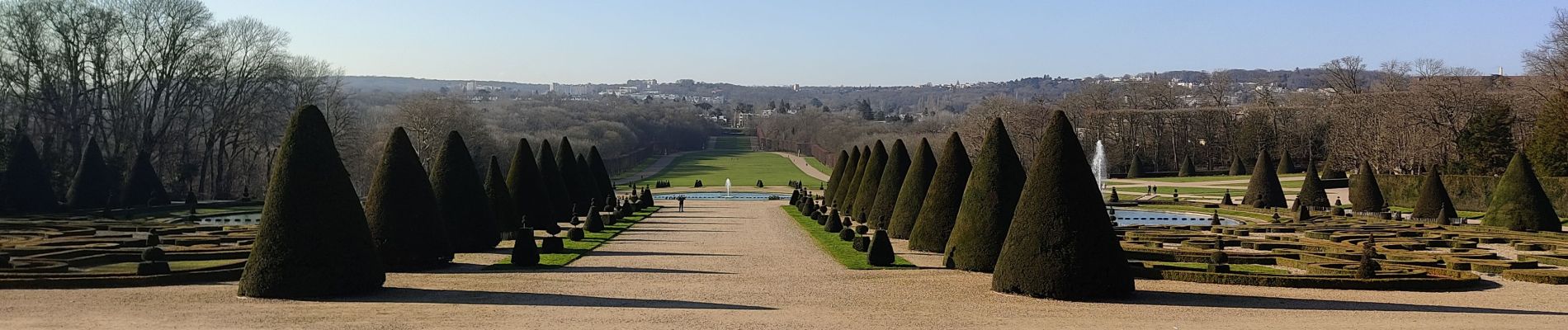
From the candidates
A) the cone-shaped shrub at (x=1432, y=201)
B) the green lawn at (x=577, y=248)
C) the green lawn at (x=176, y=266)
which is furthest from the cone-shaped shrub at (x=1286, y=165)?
the green lawn at (x=176, y=266)

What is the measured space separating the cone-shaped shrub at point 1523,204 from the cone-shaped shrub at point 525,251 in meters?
28.6

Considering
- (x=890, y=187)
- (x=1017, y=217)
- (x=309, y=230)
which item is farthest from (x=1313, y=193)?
(x=309, y=230)

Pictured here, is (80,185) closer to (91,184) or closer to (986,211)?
(91,184)

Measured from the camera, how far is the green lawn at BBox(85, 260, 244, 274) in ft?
85.9

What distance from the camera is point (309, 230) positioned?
20672 mm

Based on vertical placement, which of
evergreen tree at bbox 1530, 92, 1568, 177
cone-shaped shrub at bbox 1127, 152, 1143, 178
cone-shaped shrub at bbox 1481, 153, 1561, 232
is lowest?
cone-shaped shrub at bbox 1127, 152, 1143, 178

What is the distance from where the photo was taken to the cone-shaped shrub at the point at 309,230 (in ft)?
66.6

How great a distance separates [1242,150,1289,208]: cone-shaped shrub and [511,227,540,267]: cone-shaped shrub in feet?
124

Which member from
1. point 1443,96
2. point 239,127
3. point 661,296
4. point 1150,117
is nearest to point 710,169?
point 1150,117

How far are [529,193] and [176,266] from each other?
42.9 feet

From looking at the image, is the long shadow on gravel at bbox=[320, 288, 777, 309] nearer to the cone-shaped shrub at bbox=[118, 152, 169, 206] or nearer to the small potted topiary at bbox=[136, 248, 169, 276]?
the small potted topiary at bbox=[136, 248, 169, 276]

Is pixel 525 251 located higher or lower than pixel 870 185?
lower

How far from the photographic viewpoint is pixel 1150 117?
111875 mm

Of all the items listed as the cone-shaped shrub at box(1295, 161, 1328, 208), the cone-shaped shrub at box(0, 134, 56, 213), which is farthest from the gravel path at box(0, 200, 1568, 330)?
the cone-shaped shrub at box(1295, 161, 1328, 208)
